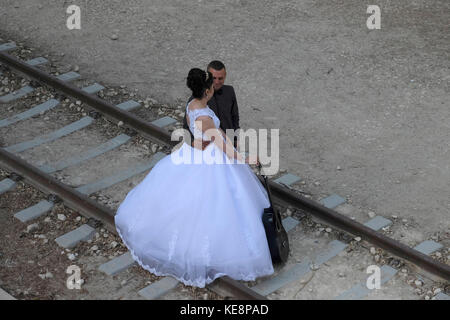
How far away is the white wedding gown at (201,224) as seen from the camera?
773 centimetres

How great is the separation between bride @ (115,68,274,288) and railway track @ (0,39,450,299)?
199mm

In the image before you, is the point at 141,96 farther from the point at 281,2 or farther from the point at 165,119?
the point at 281,2

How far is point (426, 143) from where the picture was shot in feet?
34.2

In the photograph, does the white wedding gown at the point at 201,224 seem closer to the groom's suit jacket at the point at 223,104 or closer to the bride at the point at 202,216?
the bride at the point at 202,216

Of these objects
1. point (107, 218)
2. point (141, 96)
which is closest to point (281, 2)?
point (141, 96)

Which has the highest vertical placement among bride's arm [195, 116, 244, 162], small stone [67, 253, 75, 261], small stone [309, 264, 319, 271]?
bride's arm [195, 116, 244, 162]

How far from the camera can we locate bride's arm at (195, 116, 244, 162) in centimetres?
767

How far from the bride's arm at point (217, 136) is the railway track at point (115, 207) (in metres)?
1.28

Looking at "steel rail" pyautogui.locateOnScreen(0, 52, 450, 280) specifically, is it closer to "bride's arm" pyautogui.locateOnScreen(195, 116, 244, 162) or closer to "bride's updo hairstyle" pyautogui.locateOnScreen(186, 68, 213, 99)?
"bride's arm" pyautogui.locateOnScreen(195, 116, 244, 162)

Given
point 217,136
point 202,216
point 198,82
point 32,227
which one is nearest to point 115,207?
point 32,227

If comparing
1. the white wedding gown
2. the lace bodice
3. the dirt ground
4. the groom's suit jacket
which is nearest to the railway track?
the white wedding gown

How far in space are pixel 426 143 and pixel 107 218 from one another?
4.54m

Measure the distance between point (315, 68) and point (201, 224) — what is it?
5376mm

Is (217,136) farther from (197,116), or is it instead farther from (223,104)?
(223,104)
